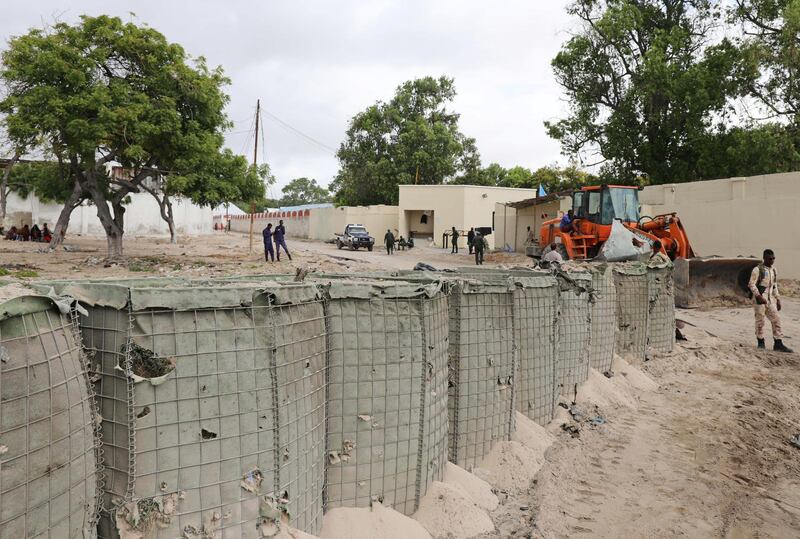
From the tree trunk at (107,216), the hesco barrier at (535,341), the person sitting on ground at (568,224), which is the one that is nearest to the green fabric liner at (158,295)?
the hesco barrier at (535,341)

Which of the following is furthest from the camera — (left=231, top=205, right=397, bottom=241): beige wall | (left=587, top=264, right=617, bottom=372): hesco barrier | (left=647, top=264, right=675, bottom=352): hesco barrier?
(left=231, top=205, right=397, bottom=241): beige wall

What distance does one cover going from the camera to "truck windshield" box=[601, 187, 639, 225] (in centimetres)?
1619

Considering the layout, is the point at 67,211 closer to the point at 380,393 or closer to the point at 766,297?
the point at 766,297

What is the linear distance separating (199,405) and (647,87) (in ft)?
95.2

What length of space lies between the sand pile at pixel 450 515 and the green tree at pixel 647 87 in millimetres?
26103

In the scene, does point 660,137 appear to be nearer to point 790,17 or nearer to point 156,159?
point 790,17

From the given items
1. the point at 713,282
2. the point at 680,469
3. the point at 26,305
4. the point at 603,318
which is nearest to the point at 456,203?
the point at 713,282

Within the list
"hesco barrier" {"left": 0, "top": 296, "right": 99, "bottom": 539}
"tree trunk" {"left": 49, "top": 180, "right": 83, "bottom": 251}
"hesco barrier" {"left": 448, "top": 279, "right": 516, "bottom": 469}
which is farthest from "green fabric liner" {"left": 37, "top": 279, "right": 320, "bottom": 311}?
"tree trunk" {"left": 49, "top": 180, "right": 83, "bottom": 251}

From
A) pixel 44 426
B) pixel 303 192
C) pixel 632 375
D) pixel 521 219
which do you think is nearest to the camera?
pixel 44 426

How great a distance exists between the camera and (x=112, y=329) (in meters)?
2.43

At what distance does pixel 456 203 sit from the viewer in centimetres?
3938

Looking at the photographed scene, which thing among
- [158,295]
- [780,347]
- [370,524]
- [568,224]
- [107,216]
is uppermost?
[107,216]

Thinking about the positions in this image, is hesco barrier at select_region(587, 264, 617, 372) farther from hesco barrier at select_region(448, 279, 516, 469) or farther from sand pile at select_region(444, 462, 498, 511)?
sand pile at select_region(444, 462, 498, 511)

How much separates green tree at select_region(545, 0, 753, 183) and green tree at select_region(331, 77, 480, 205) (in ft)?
57.5
